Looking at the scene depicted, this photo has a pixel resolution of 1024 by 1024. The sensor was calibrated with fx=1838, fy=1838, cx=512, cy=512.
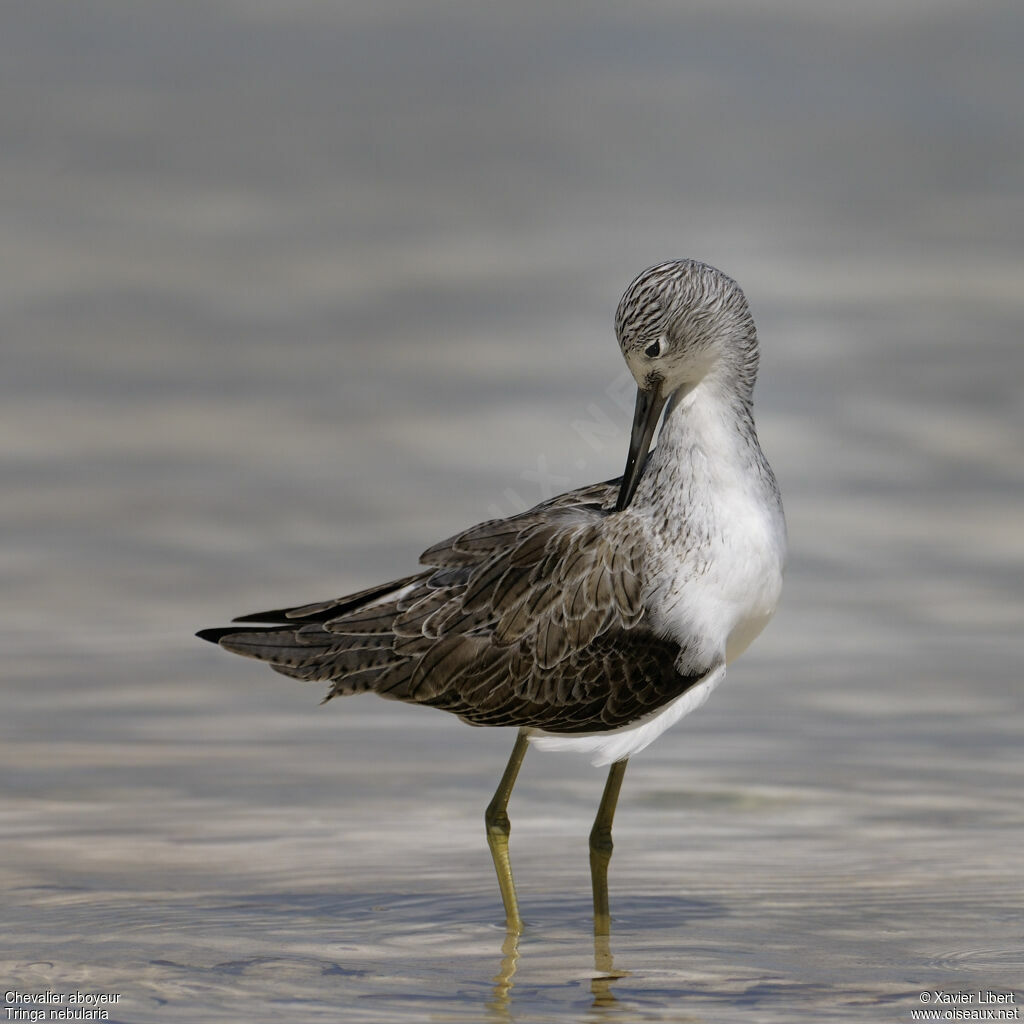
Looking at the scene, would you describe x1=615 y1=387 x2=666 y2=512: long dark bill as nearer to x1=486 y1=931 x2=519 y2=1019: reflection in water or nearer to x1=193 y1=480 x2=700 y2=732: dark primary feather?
x1=193 y1=480 x2=700 y2=732: dark primary feather

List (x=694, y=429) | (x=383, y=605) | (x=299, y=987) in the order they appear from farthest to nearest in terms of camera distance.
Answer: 1. (x=383, y=605)
2. (x=694, y=429)
3. (x=299, y=987)

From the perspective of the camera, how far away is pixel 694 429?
32.3 feet

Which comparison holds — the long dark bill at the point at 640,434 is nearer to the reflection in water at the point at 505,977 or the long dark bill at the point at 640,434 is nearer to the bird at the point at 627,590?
the bird at the point at 627,590

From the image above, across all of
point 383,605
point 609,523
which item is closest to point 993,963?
point 609,523

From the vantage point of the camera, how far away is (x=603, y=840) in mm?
10805

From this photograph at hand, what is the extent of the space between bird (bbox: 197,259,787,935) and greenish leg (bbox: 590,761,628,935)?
21 mm

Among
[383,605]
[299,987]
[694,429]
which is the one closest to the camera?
[299,987]

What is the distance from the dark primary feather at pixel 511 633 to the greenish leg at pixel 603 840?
918 millimetres

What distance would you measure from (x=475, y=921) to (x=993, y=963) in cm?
284

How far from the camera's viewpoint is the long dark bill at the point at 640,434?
9969mm

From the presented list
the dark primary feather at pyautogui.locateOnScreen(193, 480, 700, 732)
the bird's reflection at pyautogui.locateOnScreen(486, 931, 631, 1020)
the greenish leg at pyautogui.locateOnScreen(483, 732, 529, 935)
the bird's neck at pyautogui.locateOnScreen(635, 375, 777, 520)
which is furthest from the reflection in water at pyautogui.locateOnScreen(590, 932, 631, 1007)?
the bird's neck at pyautogui.locateOnScreen(635, 375, 777, 520)

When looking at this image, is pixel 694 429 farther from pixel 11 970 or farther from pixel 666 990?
pixel 11 970

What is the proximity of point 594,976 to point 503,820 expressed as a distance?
1.63 metres

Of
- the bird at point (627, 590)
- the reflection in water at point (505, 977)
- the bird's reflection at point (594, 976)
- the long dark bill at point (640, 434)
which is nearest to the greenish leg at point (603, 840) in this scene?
the bird at point (627, 590)
